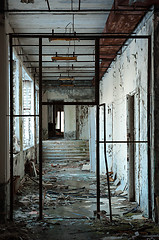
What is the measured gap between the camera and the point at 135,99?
694 cm

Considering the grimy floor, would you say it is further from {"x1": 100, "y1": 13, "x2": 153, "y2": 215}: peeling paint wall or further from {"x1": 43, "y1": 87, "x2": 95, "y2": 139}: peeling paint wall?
{"x1": 43, "y1": 87, "x2": 95, "y2": 139}: peeling paint wall

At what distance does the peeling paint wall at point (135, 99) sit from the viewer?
5832 mm

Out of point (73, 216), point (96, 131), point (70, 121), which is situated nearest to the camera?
point (96, 131)

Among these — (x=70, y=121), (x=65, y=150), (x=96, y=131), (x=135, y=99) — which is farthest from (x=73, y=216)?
(x=70, y=121)

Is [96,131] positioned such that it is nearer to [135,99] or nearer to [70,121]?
[135,99]

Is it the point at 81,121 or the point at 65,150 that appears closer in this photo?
the point at 65,150

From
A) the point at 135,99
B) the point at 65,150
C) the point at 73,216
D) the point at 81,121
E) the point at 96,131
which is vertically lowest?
the point at 73,216

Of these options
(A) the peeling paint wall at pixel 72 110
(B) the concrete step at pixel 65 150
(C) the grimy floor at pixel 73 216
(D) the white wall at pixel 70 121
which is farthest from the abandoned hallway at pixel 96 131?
(D) the white wall at pixel 70 121

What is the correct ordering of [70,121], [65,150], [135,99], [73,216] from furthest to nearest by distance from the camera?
[70,121], [65,150], [135,99], [73,216]

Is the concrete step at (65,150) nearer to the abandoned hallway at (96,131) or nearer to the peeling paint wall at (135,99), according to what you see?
the abandoned hallway at (96,131)

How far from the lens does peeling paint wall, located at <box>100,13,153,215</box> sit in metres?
5.83

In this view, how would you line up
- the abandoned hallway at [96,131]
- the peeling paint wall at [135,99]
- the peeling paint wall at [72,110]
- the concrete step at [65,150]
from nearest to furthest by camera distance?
the abandoned hallway at [96,131], the peeling paint wall at [135,99], the concrete step at [65,150], the peeling paint wall at [72,110]

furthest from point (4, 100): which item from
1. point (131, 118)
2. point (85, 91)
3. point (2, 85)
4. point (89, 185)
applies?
point (85, 91)

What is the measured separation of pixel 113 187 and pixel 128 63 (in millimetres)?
3588
